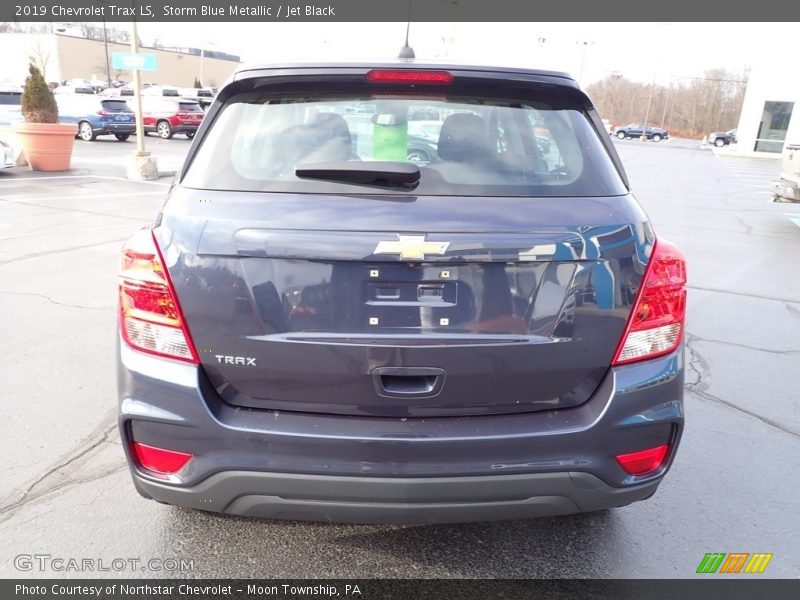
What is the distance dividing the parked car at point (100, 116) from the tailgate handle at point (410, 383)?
26778 millimetres

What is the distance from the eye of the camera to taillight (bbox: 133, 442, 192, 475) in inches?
81.8

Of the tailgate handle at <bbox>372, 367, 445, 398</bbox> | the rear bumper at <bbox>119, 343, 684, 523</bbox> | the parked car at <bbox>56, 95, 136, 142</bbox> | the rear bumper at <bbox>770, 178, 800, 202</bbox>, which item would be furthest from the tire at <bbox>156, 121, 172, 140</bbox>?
the tailgate handle at <bbox>372, 367, 445, 398</bbox>

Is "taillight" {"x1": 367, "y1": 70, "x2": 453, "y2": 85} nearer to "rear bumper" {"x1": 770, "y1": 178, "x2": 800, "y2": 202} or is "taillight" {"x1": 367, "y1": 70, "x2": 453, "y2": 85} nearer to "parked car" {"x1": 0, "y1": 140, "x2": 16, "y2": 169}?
"rear bumper" {"x1": 770, "y1": 178, "x2": 800, "y2": 202}

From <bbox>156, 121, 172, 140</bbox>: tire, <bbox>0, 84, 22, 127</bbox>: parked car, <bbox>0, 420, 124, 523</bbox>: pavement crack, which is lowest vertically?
<bbox>156, 121, 172, 140</bbox>: tire

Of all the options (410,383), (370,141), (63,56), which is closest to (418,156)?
(370,141)

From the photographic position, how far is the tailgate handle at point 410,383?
199cm

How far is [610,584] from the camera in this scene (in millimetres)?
2502

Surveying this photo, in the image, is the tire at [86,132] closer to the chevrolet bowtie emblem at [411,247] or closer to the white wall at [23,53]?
the chevrolet bowtie emblem at [411,247]

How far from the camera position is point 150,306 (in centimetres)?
208

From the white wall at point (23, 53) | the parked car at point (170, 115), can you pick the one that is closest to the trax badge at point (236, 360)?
the parked car at point (170, 115)

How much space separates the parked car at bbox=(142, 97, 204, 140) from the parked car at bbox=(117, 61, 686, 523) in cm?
2869

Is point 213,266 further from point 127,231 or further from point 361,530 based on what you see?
point 127,231

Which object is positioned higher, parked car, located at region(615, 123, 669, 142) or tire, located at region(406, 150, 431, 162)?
tire, located at region(406, 150, 431, 162)

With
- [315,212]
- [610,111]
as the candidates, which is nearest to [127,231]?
[315,212]
